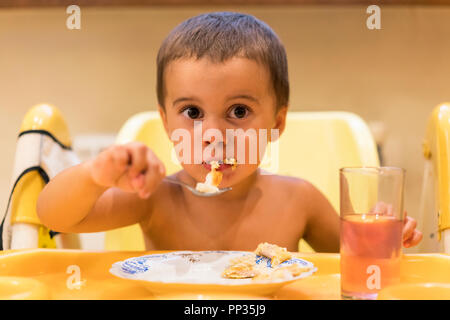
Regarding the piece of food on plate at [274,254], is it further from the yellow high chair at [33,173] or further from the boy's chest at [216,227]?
the yellow high chair at [33,173]

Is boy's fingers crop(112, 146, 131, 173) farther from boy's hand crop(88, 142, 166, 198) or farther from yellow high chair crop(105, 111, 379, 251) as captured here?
yellow high chair crop(105, 111, 379, 251)

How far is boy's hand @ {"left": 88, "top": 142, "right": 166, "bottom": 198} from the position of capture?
42cm

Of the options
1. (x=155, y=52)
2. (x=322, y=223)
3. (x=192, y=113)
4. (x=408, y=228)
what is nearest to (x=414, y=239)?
(x=408, y=228)

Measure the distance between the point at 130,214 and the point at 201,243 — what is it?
0.13 m

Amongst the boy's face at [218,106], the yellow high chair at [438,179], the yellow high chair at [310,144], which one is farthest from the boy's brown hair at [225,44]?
the yellow high chair at [310,144]

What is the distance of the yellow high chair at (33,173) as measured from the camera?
77 cm

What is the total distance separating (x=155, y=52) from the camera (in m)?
1.54

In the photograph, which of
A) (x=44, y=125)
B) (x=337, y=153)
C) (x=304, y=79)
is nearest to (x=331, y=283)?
(x=44, y=125)

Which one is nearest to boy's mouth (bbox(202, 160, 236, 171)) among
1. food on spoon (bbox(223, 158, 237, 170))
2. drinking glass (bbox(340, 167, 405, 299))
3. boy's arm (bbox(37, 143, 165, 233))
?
food on spoon (bbox(223, 158, 237, 170))

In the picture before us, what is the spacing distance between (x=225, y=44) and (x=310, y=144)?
57 centimetres

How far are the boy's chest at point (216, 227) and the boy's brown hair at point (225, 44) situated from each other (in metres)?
0.19

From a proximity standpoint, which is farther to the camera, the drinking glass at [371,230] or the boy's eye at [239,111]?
the boy's eye at [239,111]

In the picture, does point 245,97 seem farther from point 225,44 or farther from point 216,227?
point 216,227

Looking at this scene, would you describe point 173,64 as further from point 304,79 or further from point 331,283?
point 304,79
